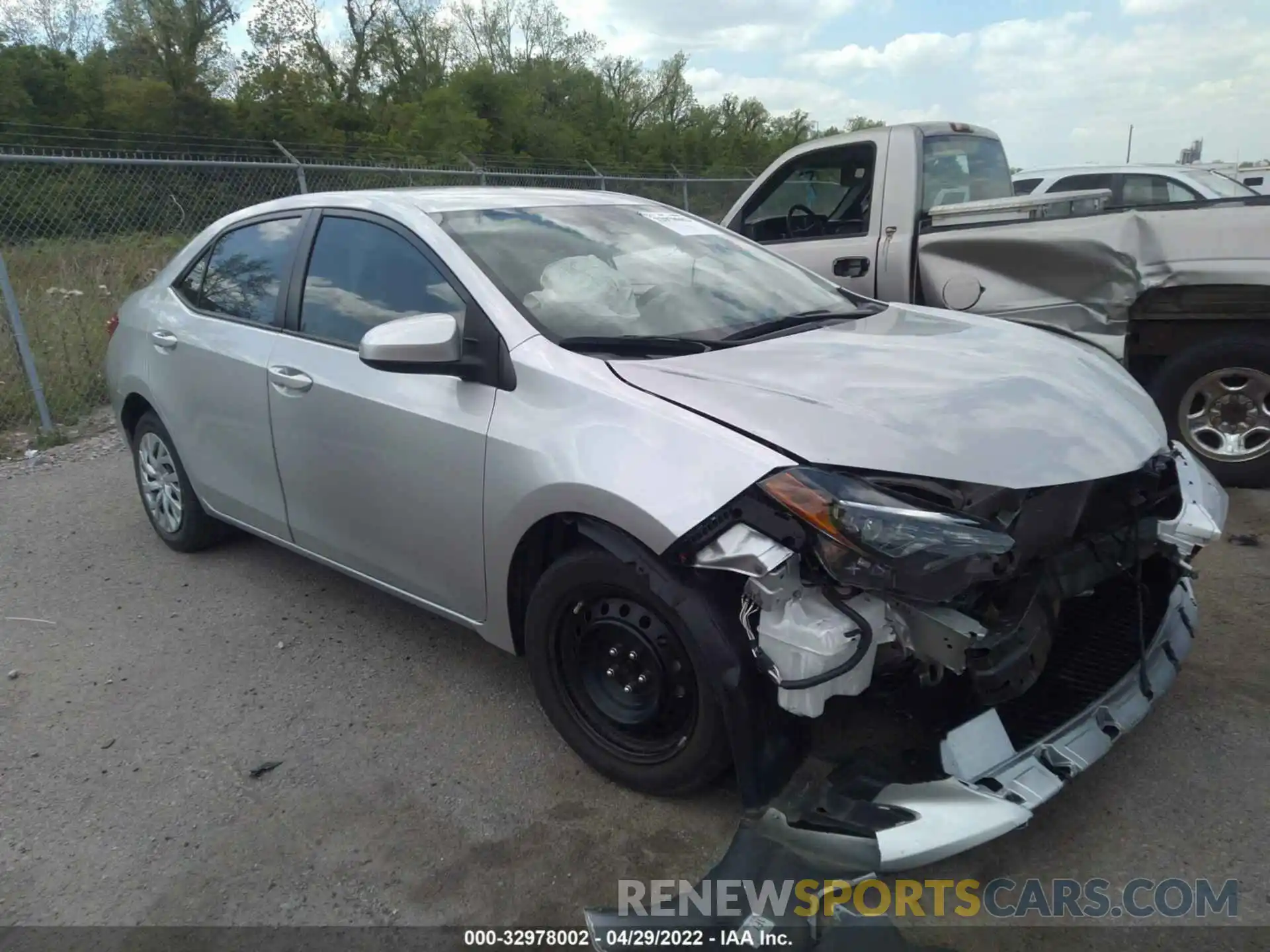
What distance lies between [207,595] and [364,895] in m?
2.42

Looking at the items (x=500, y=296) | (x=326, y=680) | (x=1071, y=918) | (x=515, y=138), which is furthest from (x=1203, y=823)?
(x=515, y=138)

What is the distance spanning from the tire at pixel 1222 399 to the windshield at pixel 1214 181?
518 cm

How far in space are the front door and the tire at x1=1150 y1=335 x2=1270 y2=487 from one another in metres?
3.86

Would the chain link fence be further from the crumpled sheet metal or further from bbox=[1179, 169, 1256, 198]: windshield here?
bbox=[1179, 169, 1256, 198]: windshield

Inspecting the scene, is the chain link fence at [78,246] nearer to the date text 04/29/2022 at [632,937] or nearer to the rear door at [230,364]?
the rear door at [230,364]

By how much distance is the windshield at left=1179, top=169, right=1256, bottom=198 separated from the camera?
9.23 metres

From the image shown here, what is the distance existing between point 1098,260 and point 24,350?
287 inches

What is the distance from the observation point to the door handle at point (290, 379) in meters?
3.59

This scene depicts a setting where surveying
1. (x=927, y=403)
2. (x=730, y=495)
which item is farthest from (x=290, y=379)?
(x=927, y=403)

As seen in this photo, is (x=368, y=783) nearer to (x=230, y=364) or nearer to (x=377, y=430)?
(x=377, y=430)

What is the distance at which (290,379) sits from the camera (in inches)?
144

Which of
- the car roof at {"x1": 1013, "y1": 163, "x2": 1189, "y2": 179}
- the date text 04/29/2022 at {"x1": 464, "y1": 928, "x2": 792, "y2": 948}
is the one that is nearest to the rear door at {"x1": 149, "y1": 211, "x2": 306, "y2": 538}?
the date text 04/29/2022 at {"x1": 464, "y1": 928, "x2": 792, "y2": 948}

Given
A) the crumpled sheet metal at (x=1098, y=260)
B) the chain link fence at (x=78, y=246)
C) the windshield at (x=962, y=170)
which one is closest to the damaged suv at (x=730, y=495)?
the crumpled sheet metal at (x=1098, y=260)

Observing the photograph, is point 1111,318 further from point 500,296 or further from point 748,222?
point 500,296
